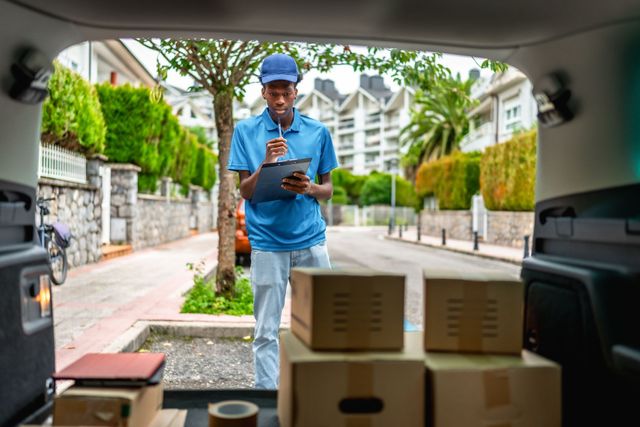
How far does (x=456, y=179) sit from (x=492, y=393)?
29428 millimetres

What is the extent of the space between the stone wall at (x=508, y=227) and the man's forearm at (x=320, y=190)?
1876 cm

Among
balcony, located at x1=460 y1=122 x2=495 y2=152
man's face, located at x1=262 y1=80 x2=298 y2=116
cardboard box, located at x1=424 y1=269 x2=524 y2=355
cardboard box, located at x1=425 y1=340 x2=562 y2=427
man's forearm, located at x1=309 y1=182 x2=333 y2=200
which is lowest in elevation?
cardboard box, located at x1=425 y1=340 x2=562 y2=427

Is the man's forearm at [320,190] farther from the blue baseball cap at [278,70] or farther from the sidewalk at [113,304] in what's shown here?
the sidewalk at [113,304]

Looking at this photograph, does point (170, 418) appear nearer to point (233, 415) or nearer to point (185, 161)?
point (233, 415)

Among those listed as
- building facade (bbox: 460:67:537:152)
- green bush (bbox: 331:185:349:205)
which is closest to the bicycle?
building facade (bbox: 460:67:537:152)

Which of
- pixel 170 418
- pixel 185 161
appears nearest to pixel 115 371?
pixel 170 418

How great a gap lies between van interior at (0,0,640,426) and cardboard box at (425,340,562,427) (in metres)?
0.19

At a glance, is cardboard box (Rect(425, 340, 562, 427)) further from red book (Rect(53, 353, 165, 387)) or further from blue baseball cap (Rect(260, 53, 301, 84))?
blue baseball cap (Rect(260, 53, 301, 84))

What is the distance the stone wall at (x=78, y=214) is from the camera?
1115cm

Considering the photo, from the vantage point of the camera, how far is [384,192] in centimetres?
5856

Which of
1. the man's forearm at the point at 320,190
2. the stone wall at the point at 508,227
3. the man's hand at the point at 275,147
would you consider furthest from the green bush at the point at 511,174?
the man's hand at the point at 275,147

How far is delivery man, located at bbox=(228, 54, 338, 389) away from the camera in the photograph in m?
3.10

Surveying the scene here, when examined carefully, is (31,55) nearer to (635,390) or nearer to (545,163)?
(545,163)

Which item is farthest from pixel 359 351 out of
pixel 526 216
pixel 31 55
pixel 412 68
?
pixel 526 216
